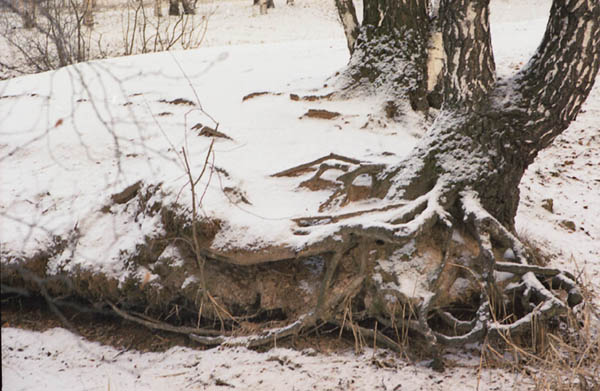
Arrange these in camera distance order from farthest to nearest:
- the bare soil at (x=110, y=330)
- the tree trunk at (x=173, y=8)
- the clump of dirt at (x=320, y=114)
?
the tree trunk at (x=173, y=8), the clump of dirt at (x=320, y=114), the bare soil at (x=110, y=330)

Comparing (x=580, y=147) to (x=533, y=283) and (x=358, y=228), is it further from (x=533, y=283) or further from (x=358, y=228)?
(x=358, y=228)

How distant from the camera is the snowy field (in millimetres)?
3891

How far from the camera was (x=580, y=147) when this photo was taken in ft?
25.3

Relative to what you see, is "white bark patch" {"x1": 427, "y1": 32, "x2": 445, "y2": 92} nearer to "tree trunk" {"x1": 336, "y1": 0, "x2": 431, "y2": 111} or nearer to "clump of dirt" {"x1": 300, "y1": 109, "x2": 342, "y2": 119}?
"tree trunk" {"x1": 336, "y1": 0, "x2": 431, "y2": 111}

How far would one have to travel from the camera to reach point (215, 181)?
4852 millimetres

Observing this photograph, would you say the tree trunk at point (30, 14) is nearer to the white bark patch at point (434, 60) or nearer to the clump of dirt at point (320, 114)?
the clump of dirt at point (320, 114)

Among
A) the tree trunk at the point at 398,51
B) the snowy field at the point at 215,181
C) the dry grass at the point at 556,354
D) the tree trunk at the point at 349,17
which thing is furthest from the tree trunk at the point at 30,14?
the tree trunk at the point at 349,17

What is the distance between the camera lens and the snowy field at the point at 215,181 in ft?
12.8

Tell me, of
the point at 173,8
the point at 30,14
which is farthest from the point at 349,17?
the point at 173,8

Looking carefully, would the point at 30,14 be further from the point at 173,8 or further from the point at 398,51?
the point at 173,8

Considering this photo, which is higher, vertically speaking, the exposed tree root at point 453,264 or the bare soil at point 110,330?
the exposed tree root at point 453,264

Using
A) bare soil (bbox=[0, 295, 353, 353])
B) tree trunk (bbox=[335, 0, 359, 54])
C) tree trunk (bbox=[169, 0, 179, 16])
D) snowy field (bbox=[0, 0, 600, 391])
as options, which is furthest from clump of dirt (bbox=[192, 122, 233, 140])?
tree trunk (bbox=[169, 0, 179, 16])

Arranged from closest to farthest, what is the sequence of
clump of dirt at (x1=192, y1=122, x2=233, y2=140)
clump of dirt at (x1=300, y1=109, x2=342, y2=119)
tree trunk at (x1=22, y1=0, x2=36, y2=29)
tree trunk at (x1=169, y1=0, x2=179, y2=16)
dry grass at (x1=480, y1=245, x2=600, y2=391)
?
tree trunk at (x1=22, y1=0, x2=36, y2=29), dry grass at (x1=480, y1=245, x2=600, y2=391), clump of dirt at (x1=192, y1=122, x2=233, y2=140), clump of dirt at (x1=300, y1=109, x2=342, y2=119), tree trunk at (x1=169, y1=0, x2=179, y2=16)

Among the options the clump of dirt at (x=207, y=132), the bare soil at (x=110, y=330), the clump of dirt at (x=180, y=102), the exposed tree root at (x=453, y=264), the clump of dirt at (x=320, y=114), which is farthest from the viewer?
the clump of dirt at (x=180, y=102)
